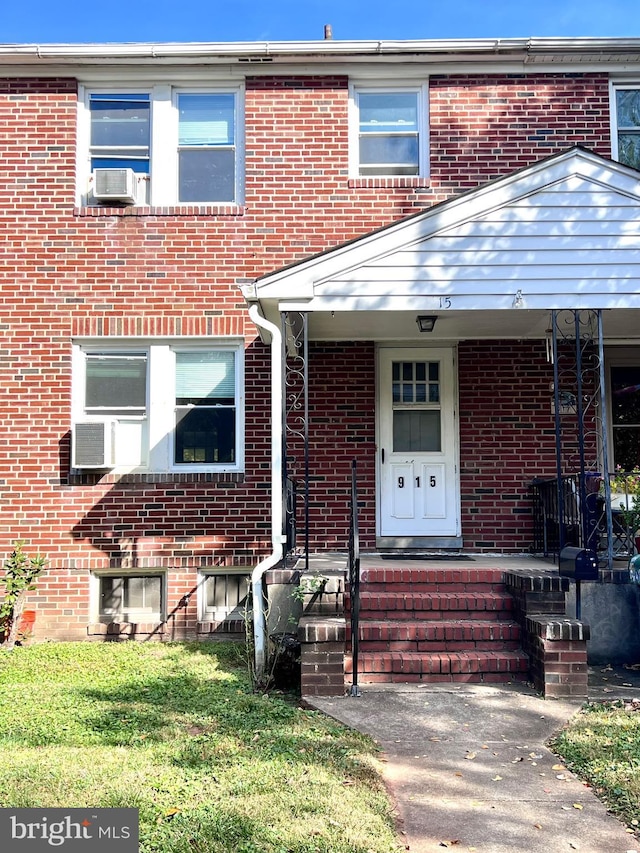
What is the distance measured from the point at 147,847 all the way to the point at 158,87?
26.8 feet

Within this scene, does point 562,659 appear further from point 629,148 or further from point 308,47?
point 308,47

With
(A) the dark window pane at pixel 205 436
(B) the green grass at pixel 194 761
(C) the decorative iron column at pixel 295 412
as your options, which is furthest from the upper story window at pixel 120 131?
(B) the green grass at pixel 194 761

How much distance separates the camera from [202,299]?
8.62 metres

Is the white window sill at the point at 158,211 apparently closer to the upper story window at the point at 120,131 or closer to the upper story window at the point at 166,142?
the upper story window at the point at 166,142

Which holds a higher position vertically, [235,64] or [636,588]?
[235,64]

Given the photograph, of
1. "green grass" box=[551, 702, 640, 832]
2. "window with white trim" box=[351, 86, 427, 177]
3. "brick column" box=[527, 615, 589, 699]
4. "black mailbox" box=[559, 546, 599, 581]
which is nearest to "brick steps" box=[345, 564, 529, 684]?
"brick column" box=[527, 615, 589, 699]

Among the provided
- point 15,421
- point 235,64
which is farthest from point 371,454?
point 235,64

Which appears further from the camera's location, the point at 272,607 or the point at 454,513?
the point at 454,513

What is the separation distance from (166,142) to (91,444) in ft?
11.9

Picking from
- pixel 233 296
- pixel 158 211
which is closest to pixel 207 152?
pixel 158 211

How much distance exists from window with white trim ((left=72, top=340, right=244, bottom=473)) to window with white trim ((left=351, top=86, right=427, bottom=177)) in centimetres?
266

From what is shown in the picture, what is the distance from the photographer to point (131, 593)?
8.47m

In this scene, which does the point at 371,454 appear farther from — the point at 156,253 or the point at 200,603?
the point at 156,253

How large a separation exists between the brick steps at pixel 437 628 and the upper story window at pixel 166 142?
192 inches
